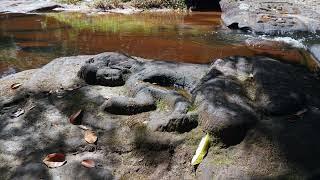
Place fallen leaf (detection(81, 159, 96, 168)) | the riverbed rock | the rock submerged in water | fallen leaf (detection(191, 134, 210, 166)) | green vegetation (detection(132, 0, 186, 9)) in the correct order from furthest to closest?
green vegetation (detection(132, 0, 186, 9))
the riverbed rock
fallen leaf (detection(81, 159, 96, 168))
fallen leaf (detection(191, 134, 210, 166))
the rock submerged in water

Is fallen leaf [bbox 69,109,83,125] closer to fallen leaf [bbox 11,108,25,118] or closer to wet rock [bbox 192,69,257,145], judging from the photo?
fallen leaf [bbox 11,108,25,118]

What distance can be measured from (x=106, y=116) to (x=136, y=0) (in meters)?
13.0

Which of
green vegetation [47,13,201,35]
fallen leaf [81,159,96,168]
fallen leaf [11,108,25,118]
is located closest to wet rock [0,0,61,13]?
green vegetation [47,13,201,35]

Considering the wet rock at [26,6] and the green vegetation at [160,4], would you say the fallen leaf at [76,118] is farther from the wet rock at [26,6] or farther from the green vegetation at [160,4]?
the green vegetation at [160,4]

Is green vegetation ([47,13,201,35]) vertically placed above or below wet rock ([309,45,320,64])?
above

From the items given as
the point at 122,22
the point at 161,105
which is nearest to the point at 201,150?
the point at 161,105

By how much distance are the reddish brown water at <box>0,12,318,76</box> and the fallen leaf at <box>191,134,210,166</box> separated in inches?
178

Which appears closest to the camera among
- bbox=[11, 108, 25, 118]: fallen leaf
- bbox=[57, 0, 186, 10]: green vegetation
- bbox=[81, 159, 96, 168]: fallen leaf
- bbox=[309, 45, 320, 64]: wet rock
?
bbox=[81, 159, 96, 168]: fallen leaf

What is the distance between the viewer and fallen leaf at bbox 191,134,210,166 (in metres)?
3.46

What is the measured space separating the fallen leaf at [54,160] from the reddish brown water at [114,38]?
4258 mm

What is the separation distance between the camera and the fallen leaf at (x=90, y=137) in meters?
3.86

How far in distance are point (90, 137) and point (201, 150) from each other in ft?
3.42

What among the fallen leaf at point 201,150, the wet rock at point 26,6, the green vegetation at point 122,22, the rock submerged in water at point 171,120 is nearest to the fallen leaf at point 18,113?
the rock submerged in water at point 171,120

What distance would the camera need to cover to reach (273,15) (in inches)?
459
